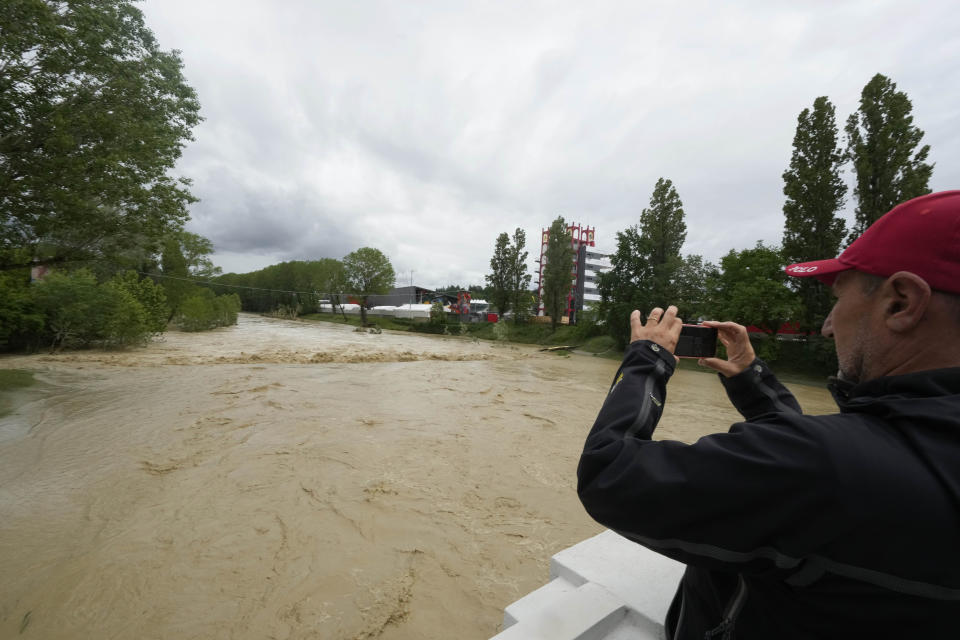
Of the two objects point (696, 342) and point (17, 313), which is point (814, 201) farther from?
point (17, 313)

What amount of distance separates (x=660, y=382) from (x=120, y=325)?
22056 mm

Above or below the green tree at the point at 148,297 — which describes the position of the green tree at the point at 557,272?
above

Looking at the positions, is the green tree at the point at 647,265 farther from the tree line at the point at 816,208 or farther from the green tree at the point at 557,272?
the green tree at the point at 557,272

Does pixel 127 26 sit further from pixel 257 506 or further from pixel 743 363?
pixel 743 363

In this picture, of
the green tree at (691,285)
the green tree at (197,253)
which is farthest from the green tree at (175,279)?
the green tree at (691,285)

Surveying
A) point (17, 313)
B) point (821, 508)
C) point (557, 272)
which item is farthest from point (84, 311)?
point (557, 272)

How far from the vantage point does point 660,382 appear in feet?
4.30

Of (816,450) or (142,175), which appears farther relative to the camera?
(142,175)

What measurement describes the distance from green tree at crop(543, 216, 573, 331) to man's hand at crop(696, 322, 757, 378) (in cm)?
4037

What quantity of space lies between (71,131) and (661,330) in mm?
11936

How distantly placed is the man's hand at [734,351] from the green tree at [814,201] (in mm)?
24960

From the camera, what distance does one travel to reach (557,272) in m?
43.1

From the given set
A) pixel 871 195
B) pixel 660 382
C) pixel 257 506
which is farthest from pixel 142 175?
pixel 871 195

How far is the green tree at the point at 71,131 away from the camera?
7820 mm
